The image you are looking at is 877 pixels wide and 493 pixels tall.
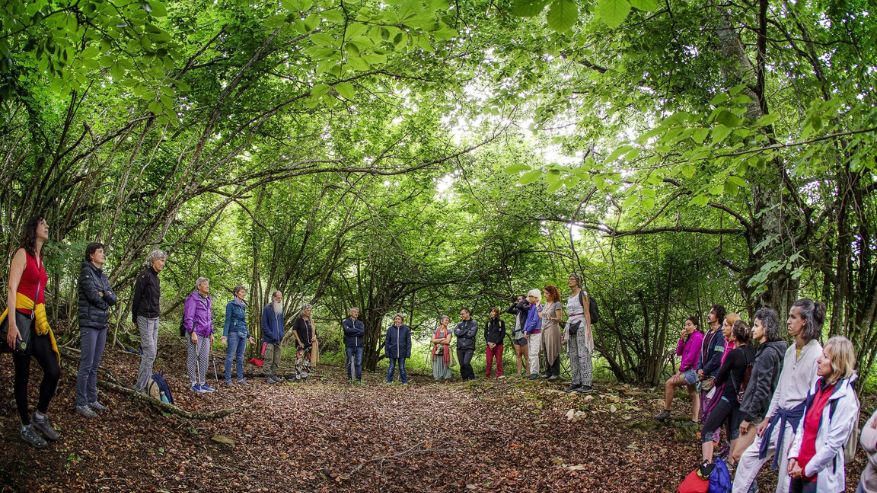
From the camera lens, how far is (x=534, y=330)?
9570mm

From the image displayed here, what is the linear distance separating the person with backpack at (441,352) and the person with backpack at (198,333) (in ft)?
18.2

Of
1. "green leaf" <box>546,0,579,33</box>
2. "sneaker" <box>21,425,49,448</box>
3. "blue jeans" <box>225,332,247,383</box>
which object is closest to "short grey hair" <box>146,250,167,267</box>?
"sneaker" <box>21,425,49,448</box>

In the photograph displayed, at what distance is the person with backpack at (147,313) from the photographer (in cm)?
565

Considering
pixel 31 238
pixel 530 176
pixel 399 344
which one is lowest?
pixel 399 344

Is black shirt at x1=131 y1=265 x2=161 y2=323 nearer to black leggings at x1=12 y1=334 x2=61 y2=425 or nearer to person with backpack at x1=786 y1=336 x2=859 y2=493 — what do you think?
black leggings at x1=12 y1=334 x2=61 y2=425

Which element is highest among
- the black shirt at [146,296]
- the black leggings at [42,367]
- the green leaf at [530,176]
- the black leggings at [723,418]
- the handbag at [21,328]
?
the green leaf at [530,176]

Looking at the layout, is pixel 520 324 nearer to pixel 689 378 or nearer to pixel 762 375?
pixel 689 378

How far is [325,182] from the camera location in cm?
1173

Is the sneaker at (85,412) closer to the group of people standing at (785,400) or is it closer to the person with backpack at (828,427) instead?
the group of people standing at (785,400)

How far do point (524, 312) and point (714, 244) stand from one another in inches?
152

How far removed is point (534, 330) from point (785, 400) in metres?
5.84

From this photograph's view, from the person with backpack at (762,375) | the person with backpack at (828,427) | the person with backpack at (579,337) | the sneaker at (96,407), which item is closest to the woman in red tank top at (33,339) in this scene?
the sneaker at (96,407)

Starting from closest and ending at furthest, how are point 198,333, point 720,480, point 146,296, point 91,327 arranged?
point 720,480
point 91,327
point 146,296
point 198,333

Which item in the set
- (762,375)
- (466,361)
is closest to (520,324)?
(466,361)
